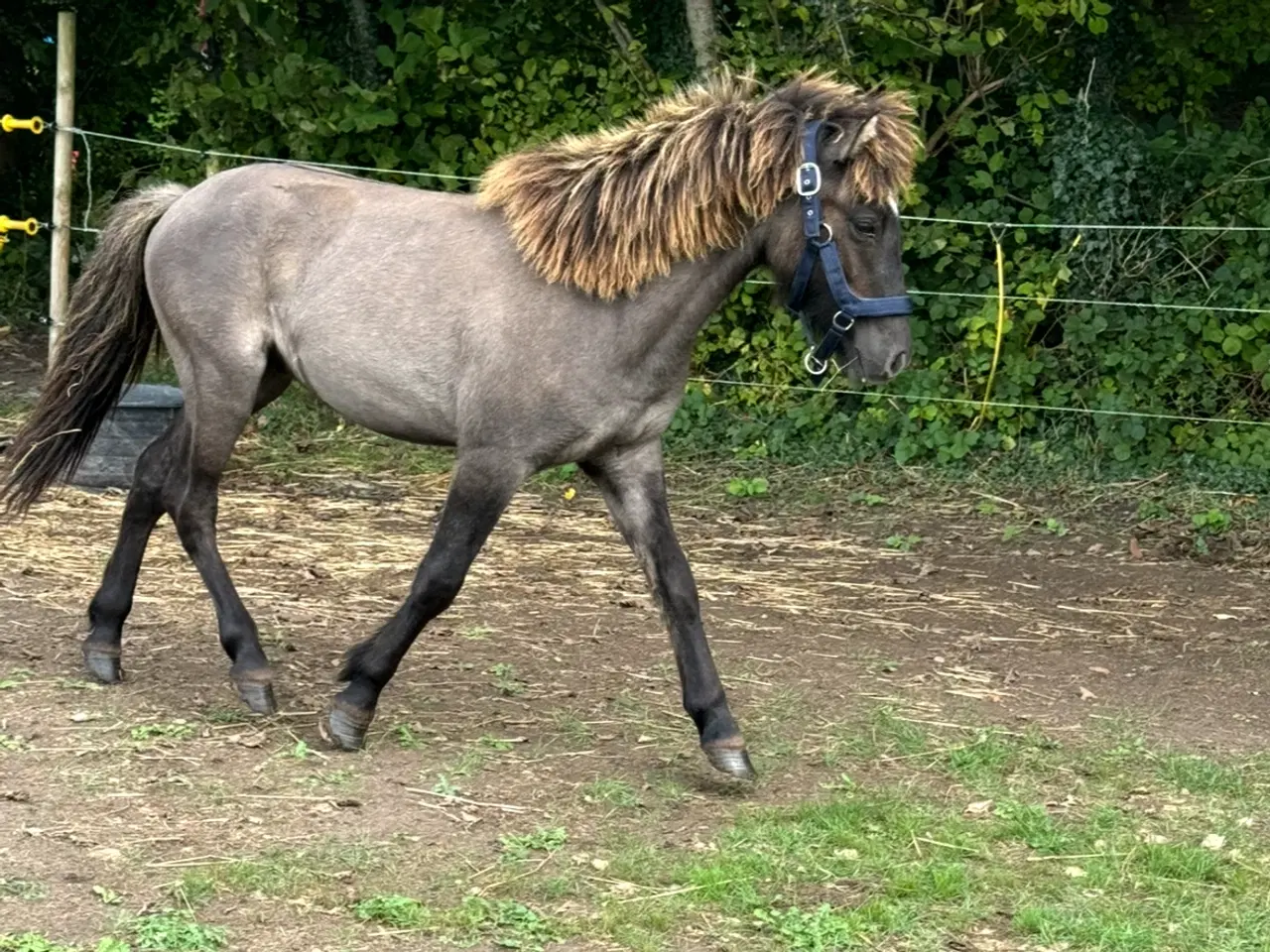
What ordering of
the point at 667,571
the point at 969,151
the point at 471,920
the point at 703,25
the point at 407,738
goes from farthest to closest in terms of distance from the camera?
the point at 703,25
the point at 969,151
the point at 407,738
the point at 667,571
the point at 471,920

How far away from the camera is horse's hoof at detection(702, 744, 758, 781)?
15.5ft

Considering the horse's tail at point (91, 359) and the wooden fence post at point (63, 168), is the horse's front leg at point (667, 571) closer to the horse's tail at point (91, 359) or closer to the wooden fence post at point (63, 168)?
the horse's tail at point (91, 359)

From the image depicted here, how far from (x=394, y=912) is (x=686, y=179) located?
6.75 feet

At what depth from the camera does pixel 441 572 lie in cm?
469

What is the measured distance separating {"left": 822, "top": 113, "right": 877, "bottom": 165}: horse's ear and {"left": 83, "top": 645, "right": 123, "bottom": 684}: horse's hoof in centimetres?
269

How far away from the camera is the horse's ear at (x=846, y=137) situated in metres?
4.44

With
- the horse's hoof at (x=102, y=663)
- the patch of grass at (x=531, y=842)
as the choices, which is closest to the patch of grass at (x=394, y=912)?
the patch of grass at (x=531, y=842)

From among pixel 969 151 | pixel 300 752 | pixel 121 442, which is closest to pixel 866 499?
pixel 969 151

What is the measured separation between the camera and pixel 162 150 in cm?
1041

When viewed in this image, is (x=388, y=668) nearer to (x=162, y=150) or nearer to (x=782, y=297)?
(x=782, y=297)

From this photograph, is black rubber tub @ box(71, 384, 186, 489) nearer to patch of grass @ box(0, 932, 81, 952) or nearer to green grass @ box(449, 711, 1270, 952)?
green grass @ box(449, 711, 1270, 952)

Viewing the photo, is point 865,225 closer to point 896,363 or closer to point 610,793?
point 896,363

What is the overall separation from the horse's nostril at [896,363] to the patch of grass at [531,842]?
1.44 meters

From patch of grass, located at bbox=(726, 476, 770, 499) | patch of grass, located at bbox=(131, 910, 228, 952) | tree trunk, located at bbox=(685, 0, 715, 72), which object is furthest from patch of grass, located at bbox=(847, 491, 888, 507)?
patch of grass, located at bbox=(131, 910, 228, 952)
